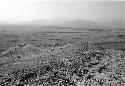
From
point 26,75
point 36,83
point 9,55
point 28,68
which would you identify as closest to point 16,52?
point 9,55

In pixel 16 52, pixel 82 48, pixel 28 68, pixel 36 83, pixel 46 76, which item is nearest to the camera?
pixel 36 83

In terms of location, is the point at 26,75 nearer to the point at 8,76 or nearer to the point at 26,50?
the point at 8,76

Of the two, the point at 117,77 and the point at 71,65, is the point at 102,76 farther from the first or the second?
the point at 71,65

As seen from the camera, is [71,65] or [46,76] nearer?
[46,76]

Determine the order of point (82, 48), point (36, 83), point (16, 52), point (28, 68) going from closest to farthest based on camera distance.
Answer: point (36, 83) < point (28, 68) < point (82, 48) < point (16, 52)

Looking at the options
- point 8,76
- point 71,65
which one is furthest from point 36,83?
point 71,65

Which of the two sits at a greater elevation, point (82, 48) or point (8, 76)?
point (82, 48)
